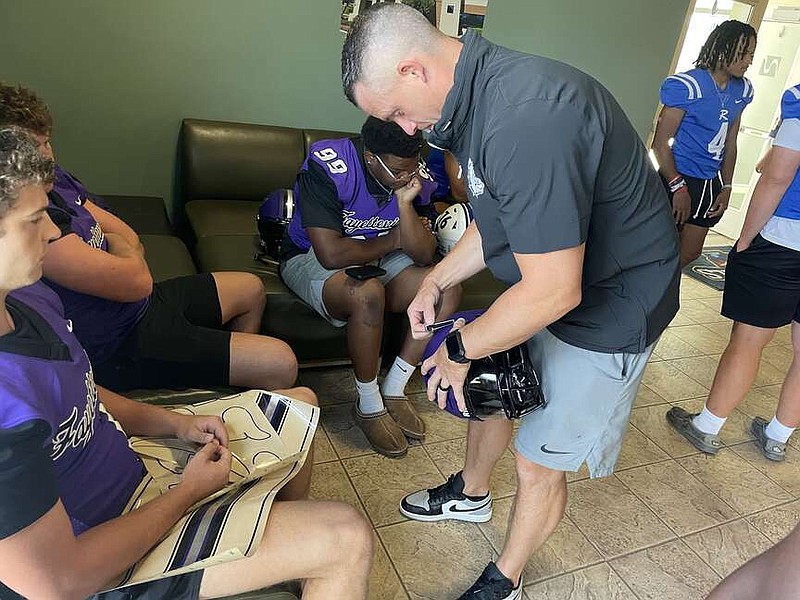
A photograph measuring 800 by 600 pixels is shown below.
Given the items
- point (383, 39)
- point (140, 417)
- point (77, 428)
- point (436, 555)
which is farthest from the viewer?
point (436, 555)

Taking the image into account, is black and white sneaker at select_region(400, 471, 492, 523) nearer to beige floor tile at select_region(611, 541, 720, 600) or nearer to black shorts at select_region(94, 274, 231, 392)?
beige floor tile at select_region(611, 541, 720, 600)

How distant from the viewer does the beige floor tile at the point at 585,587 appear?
1.79 m

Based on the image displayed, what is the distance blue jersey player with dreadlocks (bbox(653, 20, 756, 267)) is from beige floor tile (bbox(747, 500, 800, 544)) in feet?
4.67

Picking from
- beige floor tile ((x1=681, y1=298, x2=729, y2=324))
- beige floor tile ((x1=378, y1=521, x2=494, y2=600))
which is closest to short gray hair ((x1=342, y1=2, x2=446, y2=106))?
beige floor tile ((x1=378, y1=521, x2=494, y2=600))

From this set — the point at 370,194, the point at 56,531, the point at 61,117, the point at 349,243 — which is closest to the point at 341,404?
the point at 349,243

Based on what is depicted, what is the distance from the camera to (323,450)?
87.7 inches

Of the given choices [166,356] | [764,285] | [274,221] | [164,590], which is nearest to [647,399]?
[764,285]

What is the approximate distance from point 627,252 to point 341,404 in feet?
4.83

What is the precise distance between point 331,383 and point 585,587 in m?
1.25

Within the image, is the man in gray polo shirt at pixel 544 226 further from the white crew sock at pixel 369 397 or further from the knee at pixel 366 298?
the white crew sock at pixel 369 397

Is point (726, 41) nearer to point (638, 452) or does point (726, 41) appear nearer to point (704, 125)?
point (704, 125)

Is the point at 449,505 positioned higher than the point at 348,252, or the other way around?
the point at 348,252

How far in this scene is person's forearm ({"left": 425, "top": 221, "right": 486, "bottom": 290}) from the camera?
Result: 65.5 inches

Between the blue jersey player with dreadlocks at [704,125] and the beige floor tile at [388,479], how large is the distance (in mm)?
1838
